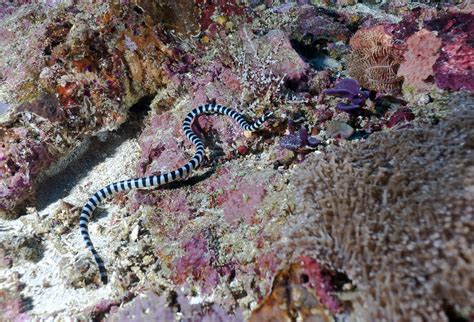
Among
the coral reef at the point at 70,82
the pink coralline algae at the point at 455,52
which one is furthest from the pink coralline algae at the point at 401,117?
the coral reef at the point at 70,82

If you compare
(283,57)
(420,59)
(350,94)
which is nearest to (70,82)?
(283,57)

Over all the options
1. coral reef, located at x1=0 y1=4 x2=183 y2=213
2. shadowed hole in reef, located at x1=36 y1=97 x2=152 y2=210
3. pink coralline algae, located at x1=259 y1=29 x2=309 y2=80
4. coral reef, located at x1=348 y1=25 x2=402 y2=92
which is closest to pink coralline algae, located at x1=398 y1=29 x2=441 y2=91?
coral reef, located at x1=348 y1=25 x2=402 y2=92

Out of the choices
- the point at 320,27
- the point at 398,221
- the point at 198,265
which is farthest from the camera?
the point at 320,27

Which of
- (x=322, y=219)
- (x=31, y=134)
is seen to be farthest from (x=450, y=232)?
(x=31, y=134)

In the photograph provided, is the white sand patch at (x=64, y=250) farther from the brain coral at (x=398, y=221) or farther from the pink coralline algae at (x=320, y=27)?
the pink coralline algae at (x=320, y=27)

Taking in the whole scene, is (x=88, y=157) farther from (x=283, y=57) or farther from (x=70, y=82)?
(x=283, y=57)

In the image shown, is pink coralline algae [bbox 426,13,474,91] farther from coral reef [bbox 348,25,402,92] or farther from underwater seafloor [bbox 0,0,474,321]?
coral reef [bbox 348,25,402,92]
